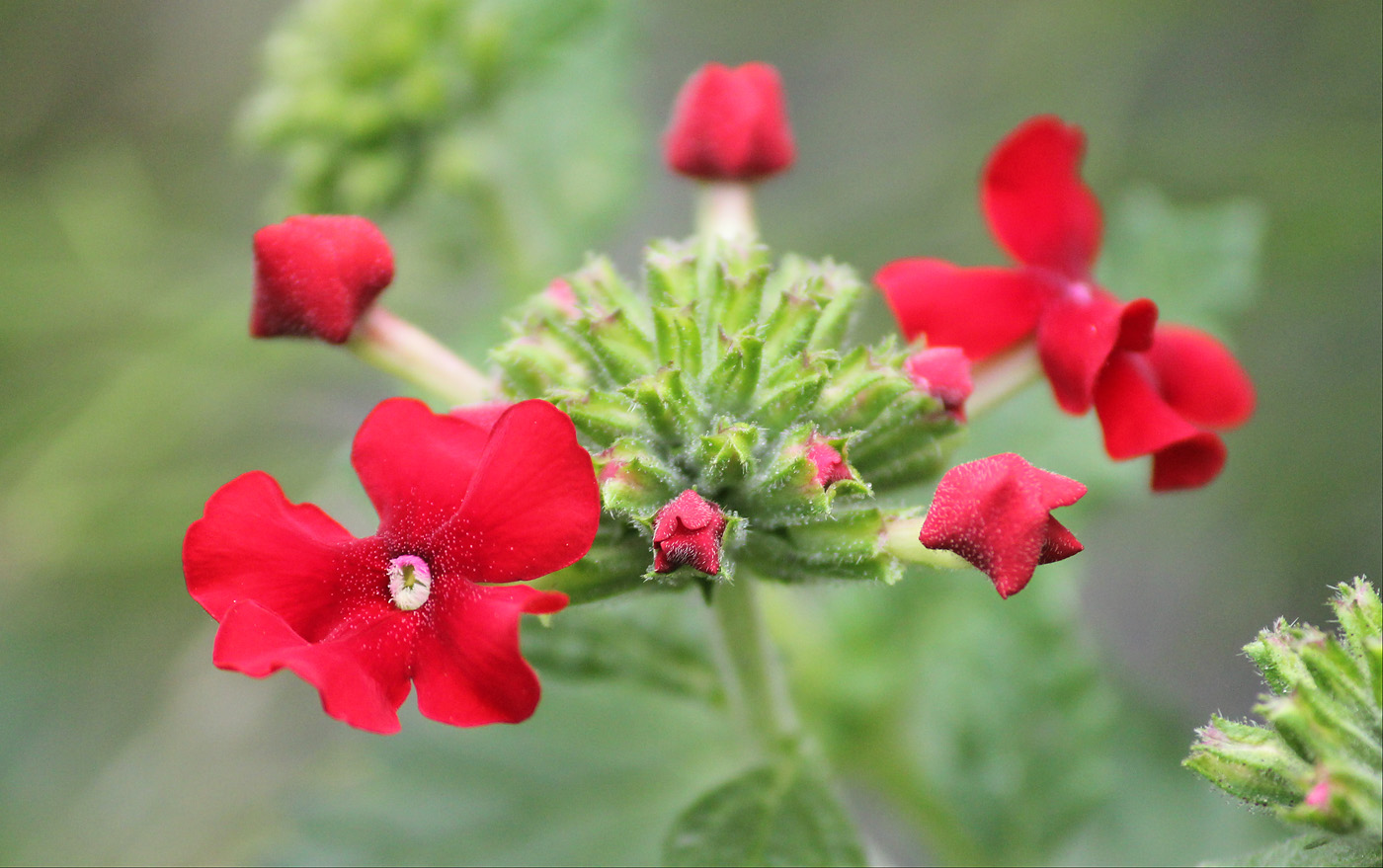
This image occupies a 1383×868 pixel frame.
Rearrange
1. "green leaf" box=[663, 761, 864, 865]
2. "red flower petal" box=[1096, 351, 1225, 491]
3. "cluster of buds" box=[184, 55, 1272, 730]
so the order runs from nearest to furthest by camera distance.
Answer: "cluster of buds" box=[184, 55, 1272, 730] < "red flower petal" box=[1096, 351, 1225, 491] < "green leaf" box=[663, 761, 864, 865]

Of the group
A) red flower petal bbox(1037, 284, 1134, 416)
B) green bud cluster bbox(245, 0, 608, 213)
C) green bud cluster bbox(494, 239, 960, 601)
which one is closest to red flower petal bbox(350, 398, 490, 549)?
green bud cluster bbox(494, 239, 960, 601)

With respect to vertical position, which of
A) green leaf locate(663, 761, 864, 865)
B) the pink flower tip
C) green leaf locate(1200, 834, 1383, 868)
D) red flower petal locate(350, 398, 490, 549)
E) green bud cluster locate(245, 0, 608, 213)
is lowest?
green leaf locate(1200, 834, 1383, 868)

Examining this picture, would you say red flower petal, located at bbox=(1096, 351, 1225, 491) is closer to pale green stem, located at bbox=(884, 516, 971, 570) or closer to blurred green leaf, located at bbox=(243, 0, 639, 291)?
pale green stem, located at bbox=(884, 516, 971, 570)

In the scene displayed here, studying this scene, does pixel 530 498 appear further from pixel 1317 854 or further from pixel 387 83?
pixel 387 83

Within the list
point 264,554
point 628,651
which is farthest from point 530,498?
point 628,651

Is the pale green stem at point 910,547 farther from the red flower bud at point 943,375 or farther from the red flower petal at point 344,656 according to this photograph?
the red flower petal at point 344,656

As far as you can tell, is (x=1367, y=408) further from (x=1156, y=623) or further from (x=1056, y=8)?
(x=1056, y=8)
